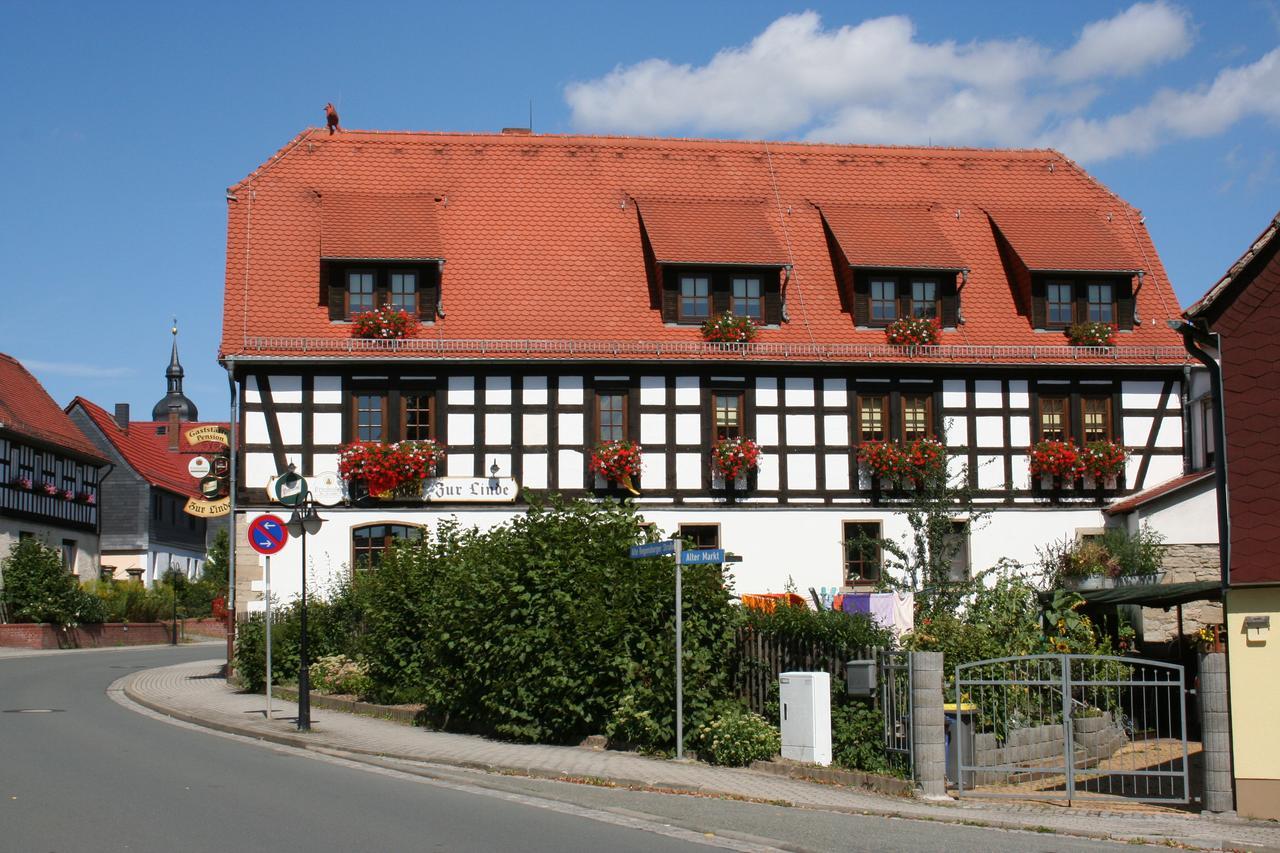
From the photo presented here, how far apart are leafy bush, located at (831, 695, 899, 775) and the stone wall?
1082 cm

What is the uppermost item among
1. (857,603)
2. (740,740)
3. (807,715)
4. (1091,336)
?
(1091,336)

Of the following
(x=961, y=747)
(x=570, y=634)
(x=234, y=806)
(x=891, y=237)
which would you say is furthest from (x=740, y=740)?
(x=891, y=237)

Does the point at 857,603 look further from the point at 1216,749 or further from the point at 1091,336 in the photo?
the point at 1216,749

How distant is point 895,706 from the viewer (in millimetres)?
15109

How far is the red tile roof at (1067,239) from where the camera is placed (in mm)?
31875

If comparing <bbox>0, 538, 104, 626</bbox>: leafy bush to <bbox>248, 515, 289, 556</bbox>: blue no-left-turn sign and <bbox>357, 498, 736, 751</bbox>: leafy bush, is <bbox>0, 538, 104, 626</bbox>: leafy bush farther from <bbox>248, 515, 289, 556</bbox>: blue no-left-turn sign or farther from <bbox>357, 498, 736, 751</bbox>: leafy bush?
<bbox>357, 498, 736, 751</bbox>: leafy bush

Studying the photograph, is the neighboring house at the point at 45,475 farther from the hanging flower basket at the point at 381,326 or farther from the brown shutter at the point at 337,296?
the hanging flower basket at the point at 381,326

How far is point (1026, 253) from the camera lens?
32250 mm

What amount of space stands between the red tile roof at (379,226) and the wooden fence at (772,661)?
1538 cm

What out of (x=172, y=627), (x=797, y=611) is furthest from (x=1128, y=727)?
(x=172, y=627)

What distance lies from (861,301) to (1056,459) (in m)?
5.21

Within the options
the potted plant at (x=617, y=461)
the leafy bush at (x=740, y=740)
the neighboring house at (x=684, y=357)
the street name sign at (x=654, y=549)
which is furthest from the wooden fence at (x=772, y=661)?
the neighboring house at (x=684, y=357)

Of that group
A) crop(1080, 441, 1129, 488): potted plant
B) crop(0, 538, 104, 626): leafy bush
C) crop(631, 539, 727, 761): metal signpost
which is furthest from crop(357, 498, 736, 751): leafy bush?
crop(0, 538, 104, 626): leafy bush

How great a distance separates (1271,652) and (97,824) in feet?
34.1
